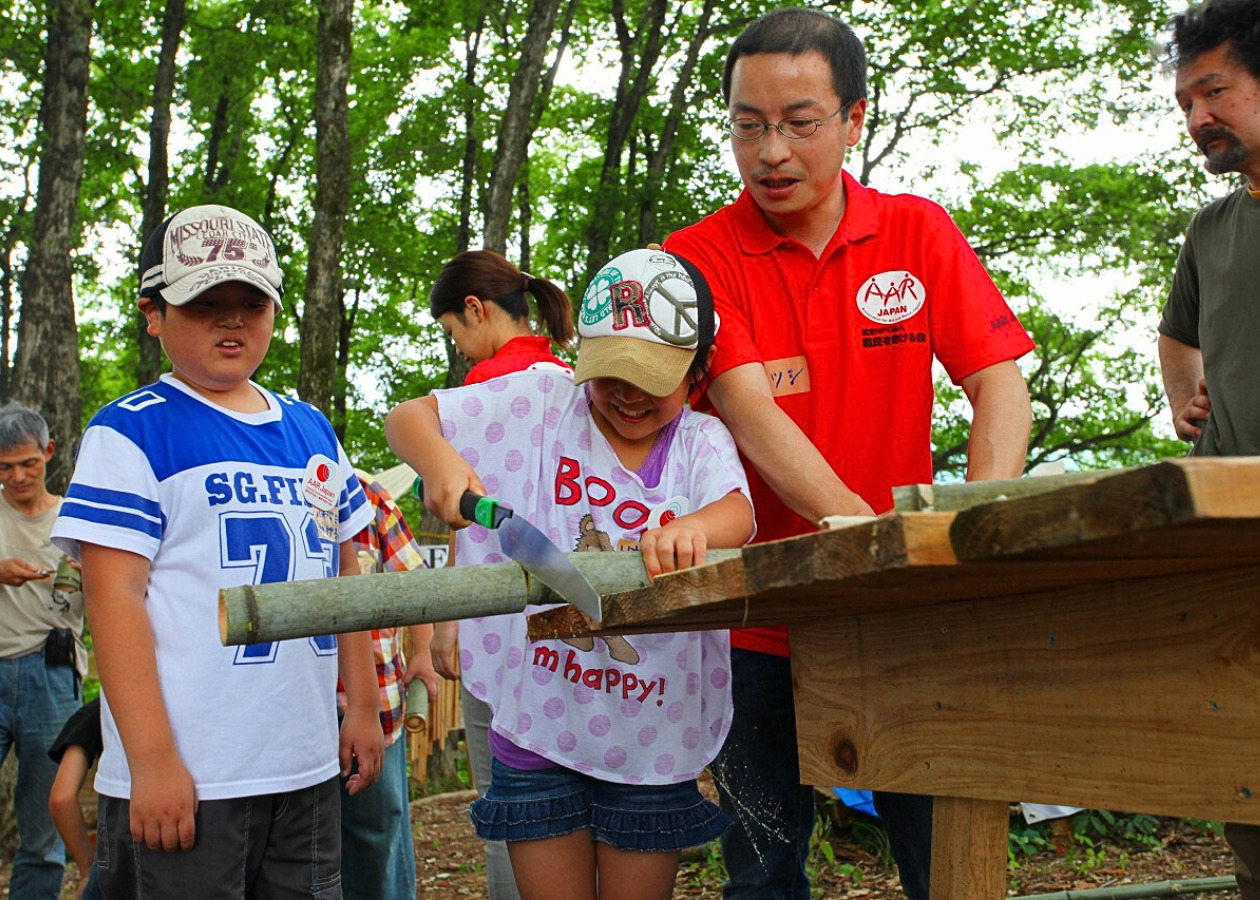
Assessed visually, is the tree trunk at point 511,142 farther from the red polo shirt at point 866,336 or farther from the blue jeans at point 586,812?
the blue jeans at point 586,812

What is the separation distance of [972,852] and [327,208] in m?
9.79

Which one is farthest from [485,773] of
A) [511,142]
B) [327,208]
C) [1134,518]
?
[511,142]

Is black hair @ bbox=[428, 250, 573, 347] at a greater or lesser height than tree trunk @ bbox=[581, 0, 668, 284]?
lesser

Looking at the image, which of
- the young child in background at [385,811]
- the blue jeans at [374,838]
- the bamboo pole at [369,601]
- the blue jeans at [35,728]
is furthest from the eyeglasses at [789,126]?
the blue jeans at [35,728]

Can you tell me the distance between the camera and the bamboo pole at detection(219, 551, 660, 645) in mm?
1654

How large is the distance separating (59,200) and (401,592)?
425 inches

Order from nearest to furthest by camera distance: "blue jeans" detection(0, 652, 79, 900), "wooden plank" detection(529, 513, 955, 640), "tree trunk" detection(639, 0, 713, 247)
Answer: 1. "wooden plank" detection(529, 513, 955, 640)
2. "blue jeans" detection(0, 652, 79, 900)
3. "tree trunk" detection(639, 0, 713, 247)

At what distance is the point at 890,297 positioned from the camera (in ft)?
9.12

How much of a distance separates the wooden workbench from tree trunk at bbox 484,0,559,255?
35.4ft

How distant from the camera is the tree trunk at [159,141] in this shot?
1658 cm

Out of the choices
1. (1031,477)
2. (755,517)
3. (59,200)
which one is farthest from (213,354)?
(59,200)

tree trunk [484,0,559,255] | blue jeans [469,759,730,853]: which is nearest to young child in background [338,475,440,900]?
blue jeans [469,759,730,853]

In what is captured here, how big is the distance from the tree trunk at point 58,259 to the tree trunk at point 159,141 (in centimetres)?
464

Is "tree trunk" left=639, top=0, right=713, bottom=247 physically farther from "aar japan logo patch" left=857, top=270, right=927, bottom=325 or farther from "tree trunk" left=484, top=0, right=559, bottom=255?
"aar japan logo patch" left=857, top=270, right=927, bottom=325
